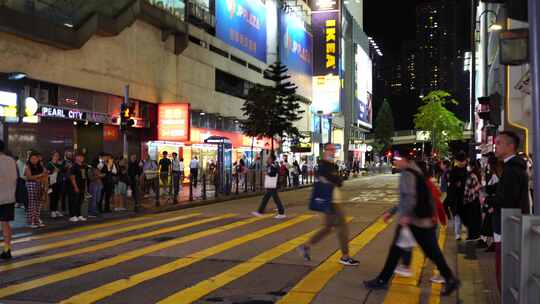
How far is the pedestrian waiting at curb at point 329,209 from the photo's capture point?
8.77 meters

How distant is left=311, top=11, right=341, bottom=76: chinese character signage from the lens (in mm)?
69500

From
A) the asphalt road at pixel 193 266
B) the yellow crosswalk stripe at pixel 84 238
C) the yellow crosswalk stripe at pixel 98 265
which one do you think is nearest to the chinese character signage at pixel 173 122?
the yellow crosswalk stripe at pixel 84 238

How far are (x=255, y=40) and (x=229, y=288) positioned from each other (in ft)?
133

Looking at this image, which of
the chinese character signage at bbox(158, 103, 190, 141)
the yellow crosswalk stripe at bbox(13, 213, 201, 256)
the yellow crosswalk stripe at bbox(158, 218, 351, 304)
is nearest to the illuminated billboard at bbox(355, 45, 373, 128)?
the chinese character signage at bbox(158, 103, 190, 141)

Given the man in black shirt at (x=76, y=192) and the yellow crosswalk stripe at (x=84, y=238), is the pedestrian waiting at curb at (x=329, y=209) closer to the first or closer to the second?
the yellow crosswalk stripe at (x=84, y=238)

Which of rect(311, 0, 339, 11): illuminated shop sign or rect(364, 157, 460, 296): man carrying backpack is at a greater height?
rect(311, 0, 339, 11): illuminated shop sign

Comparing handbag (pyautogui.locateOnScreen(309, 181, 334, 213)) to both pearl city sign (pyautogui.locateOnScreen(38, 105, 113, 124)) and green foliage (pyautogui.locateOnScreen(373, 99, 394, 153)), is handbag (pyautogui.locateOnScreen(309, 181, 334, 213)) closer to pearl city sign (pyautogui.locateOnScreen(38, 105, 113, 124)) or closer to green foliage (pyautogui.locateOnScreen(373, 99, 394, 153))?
pearl city sign (pyautogui.locateOnScreen(38, 105, 113, 124))

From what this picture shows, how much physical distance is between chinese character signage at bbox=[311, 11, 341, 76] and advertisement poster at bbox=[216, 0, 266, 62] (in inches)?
878

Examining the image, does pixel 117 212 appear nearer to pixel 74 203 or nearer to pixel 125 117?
pixel 74 203

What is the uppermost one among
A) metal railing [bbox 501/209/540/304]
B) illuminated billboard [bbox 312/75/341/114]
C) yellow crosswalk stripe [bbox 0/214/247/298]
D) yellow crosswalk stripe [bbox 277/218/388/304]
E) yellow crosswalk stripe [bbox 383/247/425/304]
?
illuminated billboard [bbox 312/75/341/114]

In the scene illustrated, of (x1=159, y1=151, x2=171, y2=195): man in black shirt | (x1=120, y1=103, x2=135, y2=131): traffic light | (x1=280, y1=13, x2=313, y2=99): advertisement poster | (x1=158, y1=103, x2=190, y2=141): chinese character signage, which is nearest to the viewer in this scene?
(x1=120, y1=103, x2=135, y2=131): traffic light

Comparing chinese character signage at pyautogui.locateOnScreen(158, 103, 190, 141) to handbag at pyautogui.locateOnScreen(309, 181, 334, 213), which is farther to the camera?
chinese character signage at pyautogui.locateOnScreen(158, 103, 190, 141)

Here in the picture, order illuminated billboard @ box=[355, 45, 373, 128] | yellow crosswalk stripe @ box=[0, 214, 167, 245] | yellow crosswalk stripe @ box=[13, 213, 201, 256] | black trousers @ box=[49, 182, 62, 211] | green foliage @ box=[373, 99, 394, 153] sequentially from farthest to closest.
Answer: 1. green foliage @ box=[373, 99, 394, 153]
2. illuminated billboard @ box=[355, 45, 373, 128]
3. black trousers @ box=[49, 182, 62, 211]
4. yellow crosswalk stripe @ box=[0, 214, 167, 245]
5. yellow crosswalk stripe @ box=[13, 213, 201, 256]

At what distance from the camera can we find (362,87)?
107250mm
